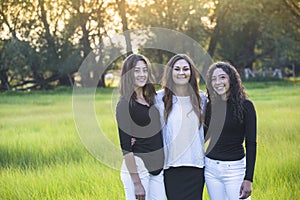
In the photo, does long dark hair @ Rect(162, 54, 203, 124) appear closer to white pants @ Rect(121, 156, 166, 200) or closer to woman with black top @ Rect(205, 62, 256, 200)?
woman with black top @ Rect(205, 62, 256, 200)

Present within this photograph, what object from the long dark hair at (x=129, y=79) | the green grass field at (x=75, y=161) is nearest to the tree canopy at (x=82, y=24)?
the green grass field at (x=75, y=161)

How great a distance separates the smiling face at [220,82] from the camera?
119 inches

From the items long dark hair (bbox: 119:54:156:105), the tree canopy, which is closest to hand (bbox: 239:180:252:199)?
long dark hair (bbox: 119:54:156:105)

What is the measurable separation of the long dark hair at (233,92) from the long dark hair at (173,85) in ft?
0.33

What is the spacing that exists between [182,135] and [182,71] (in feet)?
1.35

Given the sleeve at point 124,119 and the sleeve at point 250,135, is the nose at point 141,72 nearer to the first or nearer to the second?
the sleeve at point 124,119

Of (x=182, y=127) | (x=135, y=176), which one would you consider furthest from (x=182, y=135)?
(x=135, y=176)

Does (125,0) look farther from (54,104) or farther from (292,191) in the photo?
(292,191)

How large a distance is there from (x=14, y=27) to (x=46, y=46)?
4.44 ft

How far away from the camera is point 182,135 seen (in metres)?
3.05

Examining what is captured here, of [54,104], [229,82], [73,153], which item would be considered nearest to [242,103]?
[229,82]

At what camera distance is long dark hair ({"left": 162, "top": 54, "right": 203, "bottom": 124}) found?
9.91ft

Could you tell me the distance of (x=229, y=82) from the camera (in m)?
3.06

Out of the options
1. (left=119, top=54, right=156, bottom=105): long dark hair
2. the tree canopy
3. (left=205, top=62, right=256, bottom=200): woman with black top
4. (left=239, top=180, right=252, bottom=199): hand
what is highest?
the tree canopy
